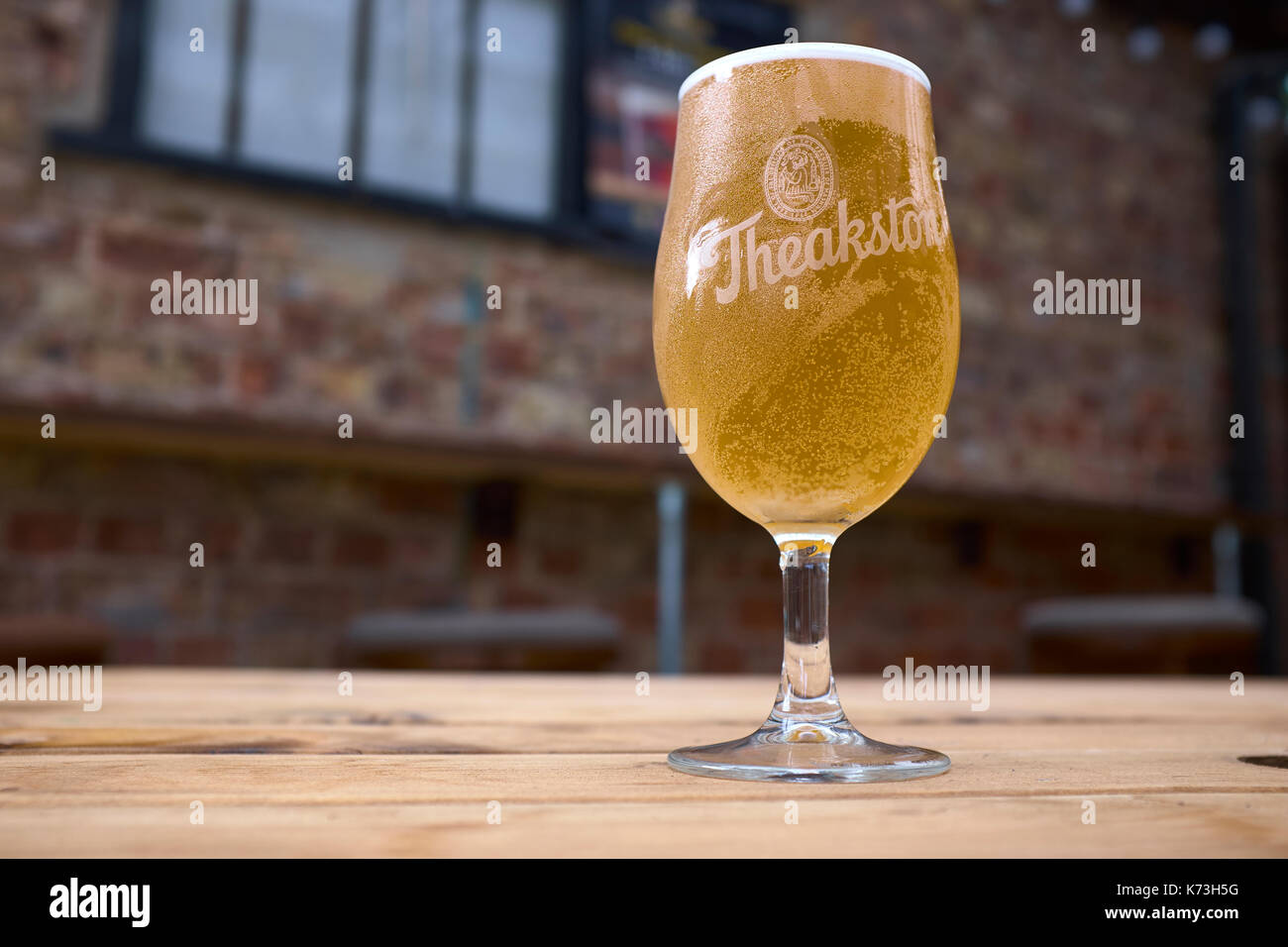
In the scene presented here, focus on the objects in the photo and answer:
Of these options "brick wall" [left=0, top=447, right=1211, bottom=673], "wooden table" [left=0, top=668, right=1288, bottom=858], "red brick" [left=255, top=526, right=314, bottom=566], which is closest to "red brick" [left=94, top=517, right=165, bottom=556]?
"brick wall" [left=0, top=447, right=1211, bottom=673]

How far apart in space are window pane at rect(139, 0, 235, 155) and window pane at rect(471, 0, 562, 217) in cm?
68

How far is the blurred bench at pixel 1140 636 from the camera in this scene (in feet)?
7.66

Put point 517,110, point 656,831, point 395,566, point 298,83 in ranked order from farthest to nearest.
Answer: point 517,110 < point 298,83 < point 395,566 < point 656,831

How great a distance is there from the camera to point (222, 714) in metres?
0.55

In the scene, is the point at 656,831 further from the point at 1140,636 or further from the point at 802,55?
the point at 1140,636

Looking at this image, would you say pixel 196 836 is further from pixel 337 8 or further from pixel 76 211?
pixel 337 8

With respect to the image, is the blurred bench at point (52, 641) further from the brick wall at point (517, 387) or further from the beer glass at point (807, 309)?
the beer glass at point (807, 309)

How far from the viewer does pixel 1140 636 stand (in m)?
2.37

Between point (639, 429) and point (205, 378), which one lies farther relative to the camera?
point (639, 429)

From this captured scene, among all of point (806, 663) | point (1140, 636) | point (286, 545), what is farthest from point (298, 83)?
point (806, 663)

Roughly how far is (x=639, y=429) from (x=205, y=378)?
4.14ft

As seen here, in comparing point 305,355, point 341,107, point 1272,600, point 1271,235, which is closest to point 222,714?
point 305,355

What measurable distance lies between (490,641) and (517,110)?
1877 millimetres

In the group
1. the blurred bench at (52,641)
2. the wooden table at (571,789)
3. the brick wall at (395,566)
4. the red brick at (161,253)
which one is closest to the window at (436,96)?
the red brick at (161,253)
